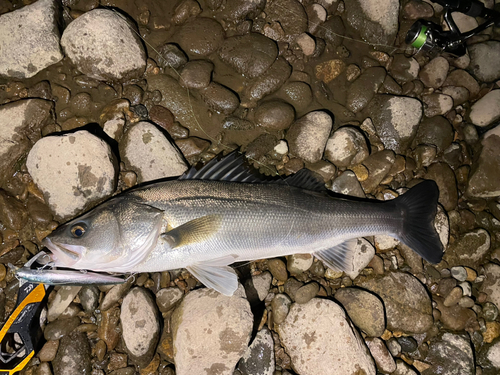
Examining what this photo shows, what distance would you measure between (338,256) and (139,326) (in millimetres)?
2360

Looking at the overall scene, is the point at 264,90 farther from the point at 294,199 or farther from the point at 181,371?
the point at 181,371

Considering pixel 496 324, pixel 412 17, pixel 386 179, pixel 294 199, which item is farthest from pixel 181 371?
pixel 412 17

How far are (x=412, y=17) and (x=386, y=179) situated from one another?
2502 mm

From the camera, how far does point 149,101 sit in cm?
392

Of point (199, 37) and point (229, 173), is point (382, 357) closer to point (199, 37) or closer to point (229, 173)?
point (229, 173)

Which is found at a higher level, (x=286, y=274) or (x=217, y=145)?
(x=217, y=145)

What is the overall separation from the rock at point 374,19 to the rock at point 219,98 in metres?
2.12

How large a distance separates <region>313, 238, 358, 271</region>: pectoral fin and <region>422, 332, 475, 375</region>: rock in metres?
A: 1.65

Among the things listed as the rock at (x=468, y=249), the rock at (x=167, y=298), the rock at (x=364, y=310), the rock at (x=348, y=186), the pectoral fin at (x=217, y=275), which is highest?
the pectoral fin at (x=217, y=275)

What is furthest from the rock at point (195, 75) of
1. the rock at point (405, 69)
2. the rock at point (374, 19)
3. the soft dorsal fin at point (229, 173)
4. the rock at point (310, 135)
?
the rock at point (405, 69)

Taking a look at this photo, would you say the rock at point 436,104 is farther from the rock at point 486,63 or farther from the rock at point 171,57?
the rock at point 171,57

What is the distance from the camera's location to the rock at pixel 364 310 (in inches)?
143

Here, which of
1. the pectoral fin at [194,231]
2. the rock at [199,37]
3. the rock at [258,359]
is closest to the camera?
the pectoral fin at [194,231]

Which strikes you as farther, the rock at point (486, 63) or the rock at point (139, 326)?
the rock at point (486, 63)
